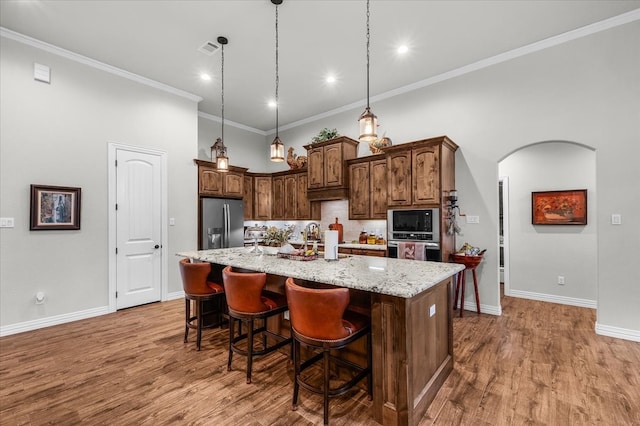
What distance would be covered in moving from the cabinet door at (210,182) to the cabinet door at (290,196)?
56.2 inches

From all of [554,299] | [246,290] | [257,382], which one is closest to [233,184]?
[246,290]

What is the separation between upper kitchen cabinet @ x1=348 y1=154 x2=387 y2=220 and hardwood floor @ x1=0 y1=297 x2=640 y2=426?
2.18 meters

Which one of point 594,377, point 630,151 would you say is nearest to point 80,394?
point 594,377

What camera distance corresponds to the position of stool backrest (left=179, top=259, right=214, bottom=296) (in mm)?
2928

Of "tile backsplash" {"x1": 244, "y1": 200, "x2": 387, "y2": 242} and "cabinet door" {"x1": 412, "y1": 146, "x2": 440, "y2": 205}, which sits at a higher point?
"cabinet door" {"x1": 412, "y1": 146, "x2": 440, "y2": 205}

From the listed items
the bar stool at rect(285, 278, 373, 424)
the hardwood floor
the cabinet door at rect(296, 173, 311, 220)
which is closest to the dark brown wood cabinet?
the cabinet door at rect(296, 173, 311, 220)

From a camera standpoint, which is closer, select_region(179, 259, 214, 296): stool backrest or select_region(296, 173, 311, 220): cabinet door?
select_region(179, 259, 214, 296): stool backrest

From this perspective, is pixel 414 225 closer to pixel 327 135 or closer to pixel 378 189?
pixel 378 189

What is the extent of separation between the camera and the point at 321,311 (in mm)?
1843

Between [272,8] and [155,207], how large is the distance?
343 centimetres

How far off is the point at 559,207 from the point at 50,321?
A: 294 inches

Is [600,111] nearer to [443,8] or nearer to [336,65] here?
[443,8]

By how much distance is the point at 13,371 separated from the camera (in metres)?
2.63

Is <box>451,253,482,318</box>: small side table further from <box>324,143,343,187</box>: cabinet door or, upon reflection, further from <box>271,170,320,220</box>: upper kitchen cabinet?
<box>271,170,320,220</box>: upper kitchen cabinet
